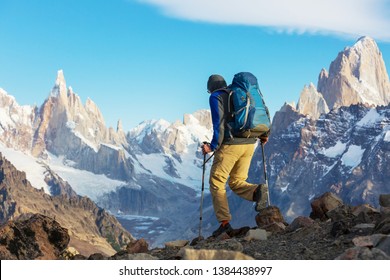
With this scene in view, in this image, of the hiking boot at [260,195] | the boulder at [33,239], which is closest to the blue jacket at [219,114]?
the hiking boot at [260,195]

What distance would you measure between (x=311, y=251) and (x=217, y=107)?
187 inches

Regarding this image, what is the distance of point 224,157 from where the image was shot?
1461 centimetres

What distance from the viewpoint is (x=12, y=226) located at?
14.0 m

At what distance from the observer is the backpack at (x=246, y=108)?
45.9 ft

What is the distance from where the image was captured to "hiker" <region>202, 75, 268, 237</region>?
555 inches

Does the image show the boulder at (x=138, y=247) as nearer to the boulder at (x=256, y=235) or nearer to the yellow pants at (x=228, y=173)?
the yellow pants at (x=228, y=173)

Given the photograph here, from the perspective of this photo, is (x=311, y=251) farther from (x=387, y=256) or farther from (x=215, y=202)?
(x=215, y=202)

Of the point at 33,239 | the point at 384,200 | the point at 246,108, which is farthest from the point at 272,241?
the point at 33,239

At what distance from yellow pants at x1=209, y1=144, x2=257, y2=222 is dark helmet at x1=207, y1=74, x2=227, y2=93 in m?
1.30

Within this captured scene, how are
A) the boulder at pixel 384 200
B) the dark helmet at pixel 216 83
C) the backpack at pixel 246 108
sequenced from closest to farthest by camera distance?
1. the backpack at pixel 246 108
2. the dark helmet at pixel 216 83
3. the boulder at pixel 384 200

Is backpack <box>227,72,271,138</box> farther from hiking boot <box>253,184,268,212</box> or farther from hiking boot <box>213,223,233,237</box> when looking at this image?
hiking boot <box>213,223,233,237</box>

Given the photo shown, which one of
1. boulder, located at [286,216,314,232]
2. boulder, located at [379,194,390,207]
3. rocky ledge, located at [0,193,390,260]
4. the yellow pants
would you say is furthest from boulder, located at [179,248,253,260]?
boulder, located at [379,194,390,207]
